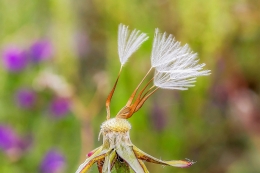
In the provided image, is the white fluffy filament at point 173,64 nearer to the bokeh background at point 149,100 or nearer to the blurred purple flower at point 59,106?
the bokeh background at point 149,100

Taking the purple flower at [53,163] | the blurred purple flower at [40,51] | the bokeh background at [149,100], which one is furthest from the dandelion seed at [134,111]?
the blurred purple flower at [40,51]

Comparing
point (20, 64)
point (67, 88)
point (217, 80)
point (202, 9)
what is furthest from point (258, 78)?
point (20, 64)

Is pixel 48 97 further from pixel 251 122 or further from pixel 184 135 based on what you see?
pixel 251 122

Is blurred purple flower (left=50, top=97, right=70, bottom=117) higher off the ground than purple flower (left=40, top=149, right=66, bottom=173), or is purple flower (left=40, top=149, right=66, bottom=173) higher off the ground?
blurred purple flower (left=50, top=97, right=70, bottom=117)

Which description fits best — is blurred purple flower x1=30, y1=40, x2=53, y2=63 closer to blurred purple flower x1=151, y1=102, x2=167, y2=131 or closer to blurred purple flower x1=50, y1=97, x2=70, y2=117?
blurred purple flower x1=50, y1=97, x2=70, y2=117

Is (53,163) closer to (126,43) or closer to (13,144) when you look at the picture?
(13,144)

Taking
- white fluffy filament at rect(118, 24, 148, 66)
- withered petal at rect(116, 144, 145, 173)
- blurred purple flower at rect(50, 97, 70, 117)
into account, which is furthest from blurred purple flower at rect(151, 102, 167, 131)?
withered petal at rect(116, 144, 145, 173)

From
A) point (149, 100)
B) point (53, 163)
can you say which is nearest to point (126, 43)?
point (53, 163)
